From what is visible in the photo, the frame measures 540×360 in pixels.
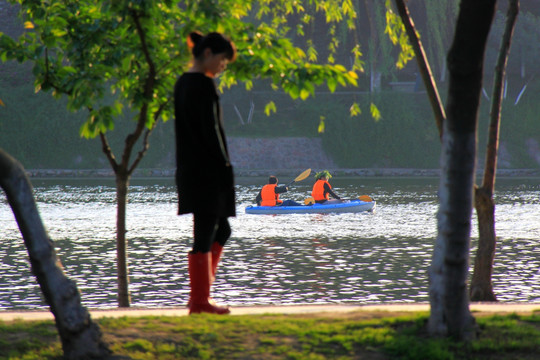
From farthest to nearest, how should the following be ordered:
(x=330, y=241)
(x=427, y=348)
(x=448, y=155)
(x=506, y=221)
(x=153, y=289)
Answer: (x=506, y=221) → (x=330, y=241) → (x=153, y=289) → (x=448, y=155) → (x=427, y=348)

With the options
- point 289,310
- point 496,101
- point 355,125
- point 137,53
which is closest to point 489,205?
point 496,101

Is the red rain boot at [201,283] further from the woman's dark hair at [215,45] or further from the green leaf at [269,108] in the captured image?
the green leaf at [269,108]

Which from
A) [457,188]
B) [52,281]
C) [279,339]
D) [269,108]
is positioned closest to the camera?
[52,281]

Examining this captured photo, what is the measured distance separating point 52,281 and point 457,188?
2713mm

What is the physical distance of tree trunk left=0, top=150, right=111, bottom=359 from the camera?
4738 millimetres

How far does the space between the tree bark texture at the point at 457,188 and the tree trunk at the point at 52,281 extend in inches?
89.7

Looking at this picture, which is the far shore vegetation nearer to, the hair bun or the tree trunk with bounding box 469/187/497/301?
the tree trunk with bounding box 469/187/497/301

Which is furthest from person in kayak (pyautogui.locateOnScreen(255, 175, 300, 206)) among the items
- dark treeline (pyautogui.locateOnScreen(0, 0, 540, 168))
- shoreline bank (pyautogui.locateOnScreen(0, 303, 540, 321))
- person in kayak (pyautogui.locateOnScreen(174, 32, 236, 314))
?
dark treeline (pyautogui.locateOnScreen(0, 0, 540, 168))

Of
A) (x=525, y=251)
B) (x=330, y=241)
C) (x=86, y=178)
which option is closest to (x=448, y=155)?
(x=525, y=251)

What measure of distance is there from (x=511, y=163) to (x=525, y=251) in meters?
36.8

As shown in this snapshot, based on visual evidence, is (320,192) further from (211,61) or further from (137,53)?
(211,61)

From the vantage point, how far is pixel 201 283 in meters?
5.76

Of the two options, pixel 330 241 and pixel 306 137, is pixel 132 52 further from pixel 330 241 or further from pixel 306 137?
pixel 306 137

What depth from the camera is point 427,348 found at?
5.01 metres
